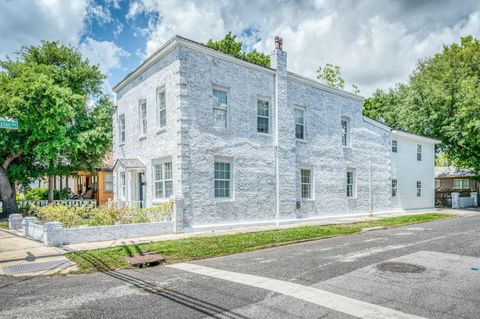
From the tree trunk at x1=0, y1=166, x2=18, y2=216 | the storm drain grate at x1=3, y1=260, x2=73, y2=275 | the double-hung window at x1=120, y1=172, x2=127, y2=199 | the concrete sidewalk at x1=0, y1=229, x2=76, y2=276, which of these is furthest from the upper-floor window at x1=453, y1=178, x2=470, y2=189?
the tree trunk at x1=0, y1=166, x2=18, y2=216

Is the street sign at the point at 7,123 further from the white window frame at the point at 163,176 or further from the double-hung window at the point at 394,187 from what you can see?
the double-hung window at the point at 394,187

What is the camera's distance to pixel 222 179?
51.1ft

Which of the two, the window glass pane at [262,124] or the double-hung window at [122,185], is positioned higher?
the window glass pane at [262,124]

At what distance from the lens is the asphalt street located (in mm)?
5270

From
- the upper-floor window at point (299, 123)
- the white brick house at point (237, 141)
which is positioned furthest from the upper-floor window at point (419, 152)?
the upper-floor window at point (299, 123)

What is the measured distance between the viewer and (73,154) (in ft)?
72.7

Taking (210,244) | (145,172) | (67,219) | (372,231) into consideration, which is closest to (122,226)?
(67,219)

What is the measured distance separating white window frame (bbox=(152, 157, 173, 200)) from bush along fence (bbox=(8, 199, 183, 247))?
66.7 inches

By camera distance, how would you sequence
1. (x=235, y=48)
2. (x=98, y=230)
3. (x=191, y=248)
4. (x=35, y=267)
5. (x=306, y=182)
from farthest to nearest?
(x=235, y=48) → (x=306, y=182) → (x=98, y=230) → (x=191, y=248) → (x=35, y=267)

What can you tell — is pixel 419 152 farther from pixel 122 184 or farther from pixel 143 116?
pixel 122 184

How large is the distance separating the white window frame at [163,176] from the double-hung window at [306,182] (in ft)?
25.2

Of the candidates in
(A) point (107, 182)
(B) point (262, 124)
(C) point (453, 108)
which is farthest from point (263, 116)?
(C) point (453, 108)

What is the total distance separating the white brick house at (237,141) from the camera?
578 inches

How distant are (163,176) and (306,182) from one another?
8.30 m
